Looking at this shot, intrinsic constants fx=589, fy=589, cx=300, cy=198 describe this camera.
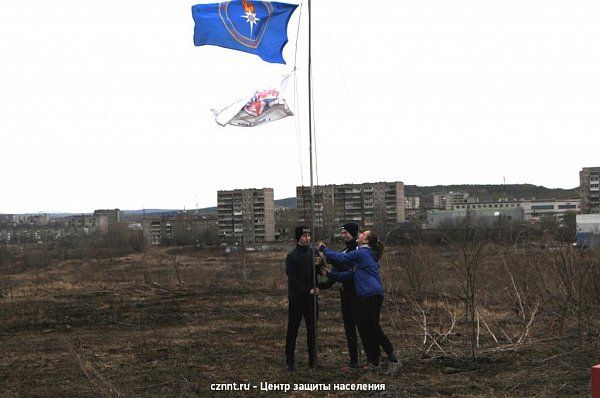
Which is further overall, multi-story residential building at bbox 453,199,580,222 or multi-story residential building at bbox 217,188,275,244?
multi-story residential building at bbox 453,199,580,222

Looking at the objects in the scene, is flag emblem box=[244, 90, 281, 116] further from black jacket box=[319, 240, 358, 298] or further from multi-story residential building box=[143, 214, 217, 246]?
multi-story residential building box=[143, 214, 217, 246]

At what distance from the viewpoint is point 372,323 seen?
6.87 m

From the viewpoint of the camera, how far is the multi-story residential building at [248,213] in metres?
97.4

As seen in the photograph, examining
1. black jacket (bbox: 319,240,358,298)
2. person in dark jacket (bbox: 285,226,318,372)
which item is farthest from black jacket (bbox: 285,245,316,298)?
black jacket (bbox: 319,240,358,298)

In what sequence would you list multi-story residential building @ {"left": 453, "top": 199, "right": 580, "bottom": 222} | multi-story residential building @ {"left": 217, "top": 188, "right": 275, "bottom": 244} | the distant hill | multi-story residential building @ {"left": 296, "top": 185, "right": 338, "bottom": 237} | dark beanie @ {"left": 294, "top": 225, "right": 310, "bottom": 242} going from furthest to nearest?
the distant hill → multi-story residential building @ {"left": 453, "top": 199, "right": 580, "bottom": 222} → multi-story residential building @ {"left": 217, "top": 188, "right": 275, "bottom": 244} → multi-story residential building @ {"left": 296, "top": 185, "right": 338, "bottom": 237} → dark beanie @ {"left": 294, "top": 225, "right": 310, "bottom": 242}

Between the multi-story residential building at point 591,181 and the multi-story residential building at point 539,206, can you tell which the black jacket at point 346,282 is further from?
the multi-story residential building at point 539,206

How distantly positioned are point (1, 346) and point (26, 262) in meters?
47.9

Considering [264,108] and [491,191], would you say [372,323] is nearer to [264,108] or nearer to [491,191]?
[264,108]

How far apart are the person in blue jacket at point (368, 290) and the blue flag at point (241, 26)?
8.46 ft

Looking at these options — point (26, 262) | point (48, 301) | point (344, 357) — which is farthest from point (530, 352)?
point (26, 262)

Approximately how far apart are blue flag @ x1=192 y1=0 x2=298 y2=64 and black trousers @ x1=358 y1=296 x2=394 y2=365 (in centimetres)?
317

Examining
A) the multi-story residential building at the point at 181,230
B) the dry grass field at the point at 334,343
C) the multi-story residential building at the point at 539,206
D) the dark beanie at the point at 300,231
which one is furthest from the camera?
the multi-story residential building at the point at 539,206

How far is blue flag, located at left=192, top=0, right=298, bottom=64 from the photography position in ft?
23.6

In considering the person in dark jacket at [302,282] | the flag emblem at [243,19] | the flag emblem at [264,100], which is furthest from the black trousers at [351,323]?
the flag emblem at [243,19]
